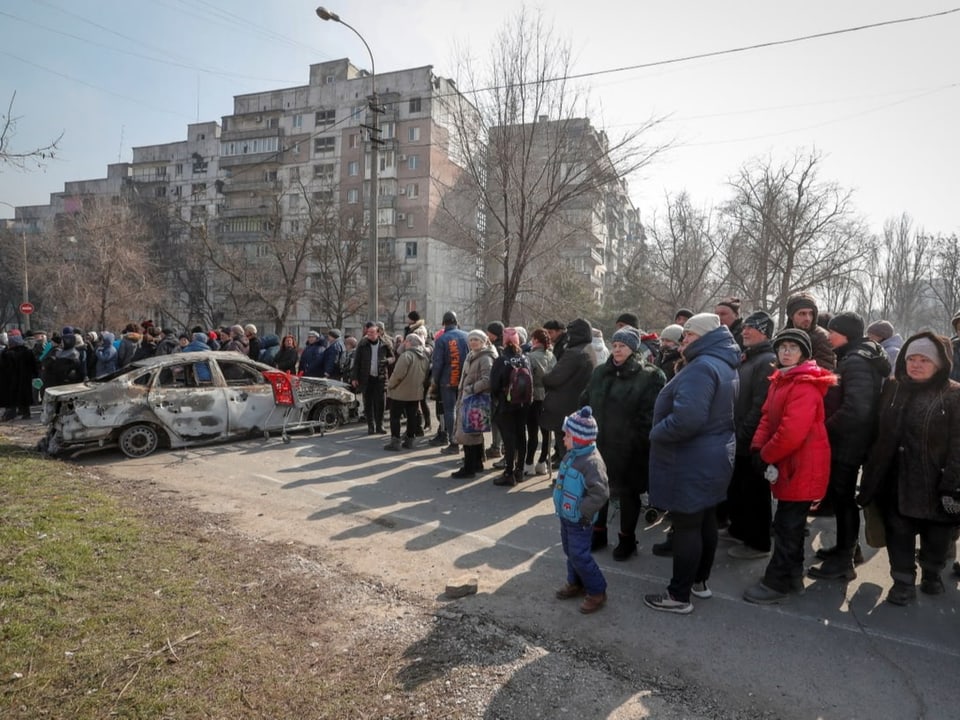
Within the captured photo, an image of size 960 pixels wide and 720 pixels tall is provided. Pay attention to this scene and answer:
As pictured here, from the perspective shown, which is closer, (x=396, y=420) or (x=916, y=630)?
(x=916, y=630)

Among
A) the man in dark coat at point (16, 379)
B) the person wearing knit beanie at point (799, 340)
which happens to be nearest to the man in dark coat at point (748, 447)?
the person wearing knit beanie at point (799, 340)

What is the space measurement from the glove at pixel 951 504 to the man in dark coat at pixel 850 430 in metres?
0.63

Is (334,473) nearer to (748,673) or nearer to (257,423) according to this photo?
(257,423)

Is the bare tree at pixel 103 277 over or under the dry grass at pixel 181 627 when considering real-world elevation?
over

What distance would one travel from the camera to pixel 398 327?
48656 mm

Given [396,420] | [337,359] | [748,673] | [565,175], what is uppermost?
[565,175]

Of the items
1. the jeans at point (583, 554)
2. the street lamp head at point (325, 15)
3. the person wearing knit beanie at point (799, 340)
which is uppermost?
the street lamp head at point (325, 15)

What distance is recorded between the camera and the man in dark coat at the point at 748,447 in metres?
5.00

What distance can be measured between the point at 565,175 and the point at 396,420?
10510 mm

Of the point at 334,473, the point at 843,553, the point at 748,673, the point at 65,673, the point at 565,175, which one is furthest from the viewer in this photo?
the point at 565,175

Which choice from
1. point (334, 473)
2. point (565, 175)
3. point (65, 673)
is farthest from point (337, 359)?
point (65, 673)

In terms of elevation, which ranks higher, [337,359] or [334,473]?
[337,359]

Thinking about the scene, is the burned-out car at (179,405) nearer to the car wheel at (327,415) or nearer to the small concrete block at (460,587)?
the car wheel at (327,415)

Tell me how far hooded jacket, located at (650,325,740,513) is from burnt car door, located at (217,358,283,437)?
795 cm
